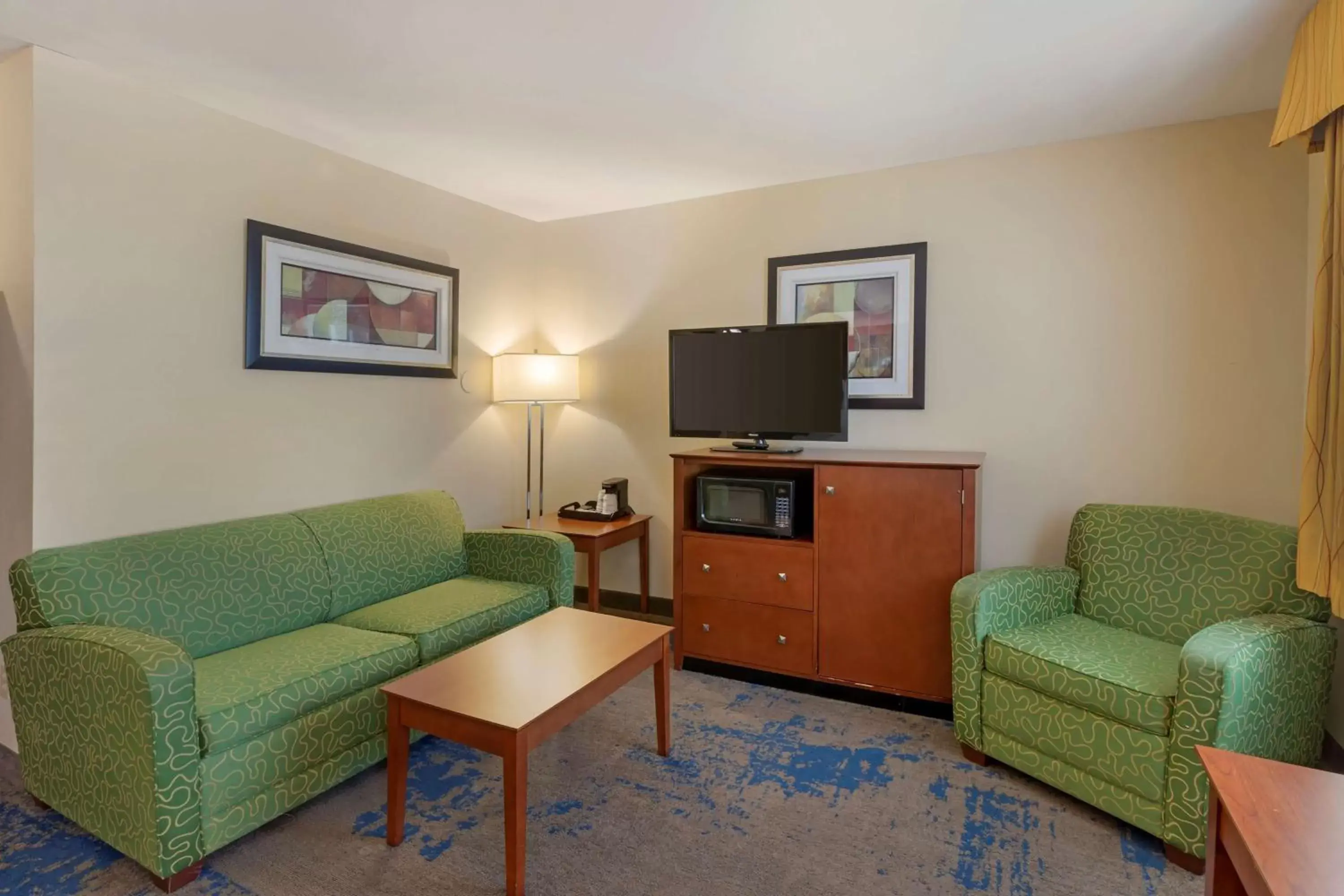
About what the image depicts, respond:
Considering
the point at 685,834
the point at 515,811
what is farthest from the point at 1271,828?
the point at 515,811

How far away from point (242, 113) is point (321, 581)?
1.83 m

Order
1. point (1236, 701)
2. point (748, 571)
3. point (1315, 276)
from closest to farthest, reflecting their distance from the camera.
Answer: point (1236, 701)
point (1315, 276)
point (748, 571)

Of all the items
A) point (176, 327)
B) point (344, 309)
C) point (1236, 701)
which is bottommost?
point (1236, 701)

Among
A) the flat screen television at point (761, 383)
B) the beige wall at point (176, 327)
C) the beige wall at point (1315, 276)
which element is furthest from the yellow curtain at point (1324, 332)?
the beige wall at point (176, 327)

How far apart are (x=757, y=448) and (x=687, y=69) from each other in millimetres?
1659

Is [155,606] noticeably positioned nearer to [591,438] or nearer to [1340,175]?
[591,438]

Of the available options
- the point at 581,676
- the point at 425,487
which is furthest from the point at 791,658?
the point at 425,487

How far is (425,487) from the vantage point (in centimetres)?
349

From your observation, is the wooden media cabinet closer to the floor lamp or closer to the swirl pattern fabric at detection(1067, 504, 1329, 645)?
the swirl pattern fabric at detection(1067, 504, 1329, 645)

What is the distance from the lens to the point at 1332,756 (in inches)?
90.4

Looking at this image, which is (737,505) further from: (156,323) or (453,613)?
(156,323)

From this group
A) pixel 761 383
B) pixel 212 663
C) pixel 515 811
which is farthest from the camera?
pixel 761 383

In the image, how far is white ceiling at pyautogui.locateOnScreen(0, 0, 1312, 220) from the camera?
191 centimetres

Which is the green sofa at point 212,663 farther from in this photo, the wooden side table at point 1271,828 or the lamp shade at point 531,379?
the wooden side table at point 1271,828
